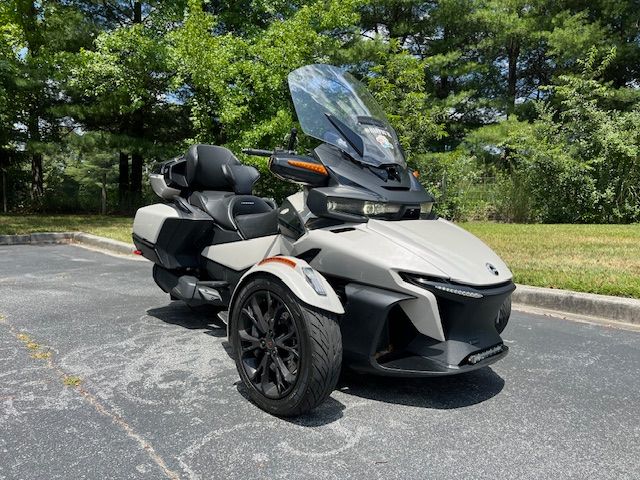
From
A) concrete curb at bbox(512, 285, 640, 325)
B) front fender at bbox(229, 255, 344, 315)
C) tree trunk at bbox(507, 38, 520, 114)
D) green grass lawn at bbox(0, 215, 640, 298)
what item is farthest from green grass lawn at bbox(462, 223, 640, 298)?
tree trunk at bbox(507, 38, 520, 114)

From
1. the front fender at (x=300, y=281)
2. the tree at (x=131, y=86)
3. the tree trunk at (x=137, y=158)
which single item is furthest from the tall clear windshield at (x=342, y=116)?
the tree trunk at (x=137, y=158)

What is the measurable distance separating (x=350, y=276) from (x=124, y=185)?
18.4 metres

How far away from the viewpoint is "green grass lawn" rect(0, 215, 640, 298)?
5.07 m

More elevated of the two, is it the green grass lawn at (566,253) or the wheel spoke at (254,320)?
the wheel spoke at (254,320)

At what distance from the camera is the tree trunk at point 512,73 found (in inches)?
852

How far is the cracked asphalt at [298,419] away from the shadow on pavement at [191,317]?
50 millimetres

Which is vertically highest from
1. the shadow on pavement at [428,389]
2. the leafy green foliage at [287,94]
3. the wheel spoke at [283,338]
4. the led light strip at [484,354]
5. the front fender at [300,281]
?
the leafy green foliage at [287,94]

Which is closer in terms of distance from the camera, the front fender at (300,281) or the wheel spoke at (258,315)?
the front fender at (300,281)

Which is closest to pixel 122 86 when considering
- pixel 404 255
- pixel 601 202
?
pixel 601 202

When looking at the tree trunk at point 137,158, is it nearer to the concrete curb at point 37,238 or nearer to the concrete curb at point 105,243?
the concrete curb at point 37,238

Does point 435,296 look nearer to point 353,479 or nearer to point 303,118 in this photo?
point 353,479

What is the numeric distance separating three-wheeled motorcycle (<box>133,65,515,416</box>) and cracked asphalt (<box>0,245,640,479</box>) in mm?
247

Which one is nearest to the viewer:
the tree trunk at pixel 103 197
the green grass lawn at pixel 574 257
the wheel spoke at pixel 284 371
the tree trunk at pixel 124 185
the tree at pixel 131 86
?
the wheel spoke at pixel 284 371

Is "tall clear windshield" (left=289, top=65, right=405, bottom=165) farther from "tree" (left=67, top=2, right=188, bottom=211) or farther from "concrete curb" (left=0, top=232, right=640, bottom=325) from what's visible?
"tree" (left=67, top=2, right=188, bottom=211)
